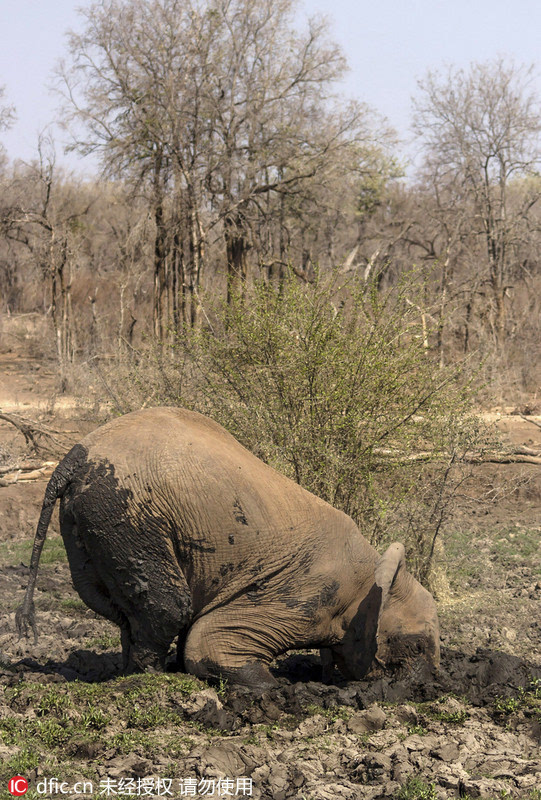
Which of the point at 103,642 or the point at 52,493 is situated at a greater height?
the point at 52,493

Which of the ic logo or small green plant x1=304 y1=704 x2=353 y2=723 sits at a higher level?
the ic logo

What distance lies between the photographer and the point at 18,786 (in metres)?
3.94

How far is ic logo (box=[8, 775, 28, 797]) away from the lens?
3.90 m

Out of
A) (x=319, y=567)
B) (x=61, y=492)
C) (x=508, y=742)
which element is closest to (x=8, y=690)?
(x=61, y=492)

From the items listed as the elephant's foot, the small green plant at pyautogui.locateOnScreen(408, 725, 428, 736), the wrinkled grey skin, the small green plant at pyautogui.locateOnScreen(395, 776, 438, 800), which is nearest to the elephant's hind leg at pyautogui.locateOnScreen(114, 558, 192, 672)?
the wrinkled grey skin

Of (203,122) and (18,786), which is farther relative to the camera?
(203,122)

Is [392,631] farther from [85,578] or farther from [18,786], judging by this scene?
[18,786]

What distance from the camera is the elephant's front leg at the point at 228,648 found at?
5195mm

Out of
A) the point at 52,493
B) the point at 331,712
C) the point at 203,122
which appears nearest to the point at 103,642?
the point at 52,493

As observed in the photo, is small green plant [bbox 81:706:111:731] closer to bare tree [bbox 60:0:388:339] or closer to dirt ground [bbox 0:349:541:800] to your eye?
dirt ground [bbox 0:349:541:800]

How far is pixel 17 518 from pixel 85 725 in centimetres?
702

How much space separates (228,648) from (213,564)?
545 mm

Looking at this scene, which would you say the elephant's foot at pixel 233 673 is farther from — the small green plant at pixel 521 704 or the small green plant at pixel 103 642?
the small green plant at pixel 103 642

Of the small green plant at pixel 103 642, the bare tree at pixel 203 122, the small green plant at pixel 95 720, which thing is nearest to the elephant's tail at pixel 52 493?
the small green plant at pixel 95 720
